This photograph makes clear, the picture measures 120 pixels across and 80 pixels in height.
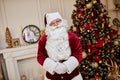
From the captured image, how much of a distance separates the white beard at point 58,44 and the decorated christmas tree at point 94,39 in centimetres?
123

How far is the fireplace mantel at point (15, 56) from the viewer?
357cm

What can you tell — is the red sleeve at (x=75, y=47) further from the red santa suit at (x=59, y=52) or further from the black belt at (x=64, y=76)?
the black belt at (x=64, y=76)

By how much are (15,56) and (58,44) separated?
162cm

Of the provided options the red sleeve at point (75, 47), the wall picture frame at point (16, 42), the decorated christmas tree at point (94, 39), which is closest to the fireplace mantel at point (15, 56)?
the wall picture frame at point (16, 42)

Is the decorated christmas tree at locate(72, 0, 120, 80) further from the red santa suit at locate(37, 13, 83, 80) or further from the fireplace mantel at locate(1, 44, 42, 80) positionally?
the red santa suit at locate(37, 13, 83, 80)

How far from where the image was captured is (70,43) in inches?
91.0

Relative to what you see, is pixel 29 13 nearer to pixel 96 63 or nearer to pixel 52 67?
pixel 96 63

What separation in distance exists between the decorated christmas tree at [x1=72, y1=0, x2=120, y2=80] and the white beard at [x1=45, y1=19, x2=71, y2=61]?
1.23 meters

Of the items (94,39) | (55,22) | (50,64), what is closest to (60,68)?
(50,64)

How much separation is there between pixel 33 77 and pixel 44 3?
1.45 m

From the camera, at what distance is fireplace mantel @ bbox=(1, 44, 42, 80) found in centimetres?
357

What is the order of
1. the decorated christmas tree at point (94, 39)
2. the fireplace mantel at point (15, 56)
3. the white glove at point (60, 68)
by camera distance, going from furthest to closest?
the fireplace mantel at point (15, 56)
the decorated christmas tree at point (94, 39)
the white glove at point (60, 68)

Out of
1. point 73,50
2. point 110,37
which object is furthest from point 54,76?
point 110,37

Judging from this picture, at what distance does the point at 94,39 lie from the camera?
3.46 meters
